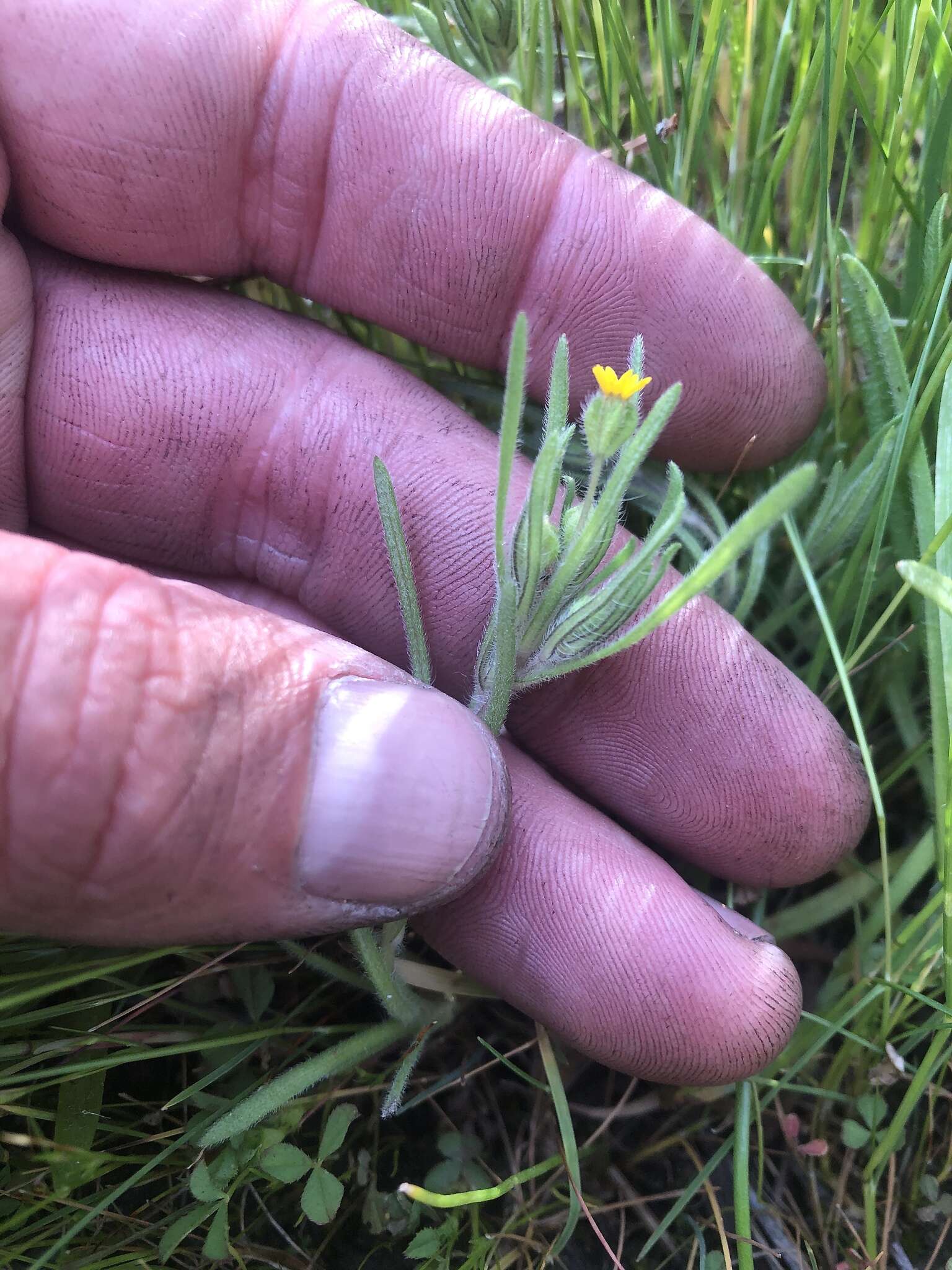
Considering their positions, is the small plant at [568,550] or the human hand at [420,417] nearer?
the small plant at [568,550]

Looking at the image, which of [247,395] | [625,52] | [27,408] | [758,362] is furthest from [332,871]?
[625,52]

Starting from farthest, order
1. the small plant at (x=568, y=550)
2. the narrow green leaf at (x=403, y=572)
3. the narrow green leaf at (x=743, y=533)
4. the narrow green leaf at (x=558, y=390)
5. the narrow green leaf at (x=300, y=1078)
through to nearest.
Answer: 1. the narrow green leaf at (x=403, y=572)
2. the narrow green leaf at (x=300, y=1078)
3. the narrow green leaf at (x=558, y=390)
4. the small plant at (x=568, y=550)
5. the narrow green leaf at (x=743, y=533)

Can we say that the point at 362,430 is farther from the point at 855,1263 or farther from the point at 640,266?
the point at 855,1263

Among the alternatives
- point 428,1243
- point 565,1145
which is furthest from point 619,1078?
point 428,1243

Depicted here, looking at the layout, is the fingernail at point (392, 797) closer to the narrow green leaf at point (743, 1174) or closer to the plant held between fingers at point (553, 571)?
the plant held between fingers at point (553, 571)

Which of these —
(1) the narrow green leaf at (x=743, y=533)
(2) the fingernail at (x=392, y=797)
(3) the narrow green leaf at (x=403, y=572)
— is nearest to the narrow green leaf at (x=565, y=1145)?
(2) the fingernail at (x=392, y=797)

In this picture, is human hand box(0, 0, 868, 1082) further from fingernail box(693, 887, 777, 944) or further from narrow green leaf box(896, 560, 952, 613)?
narrow green leaf box(896, 560, 952, 613)

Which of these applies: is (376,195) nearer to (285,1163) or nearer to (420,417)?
(420,417)
